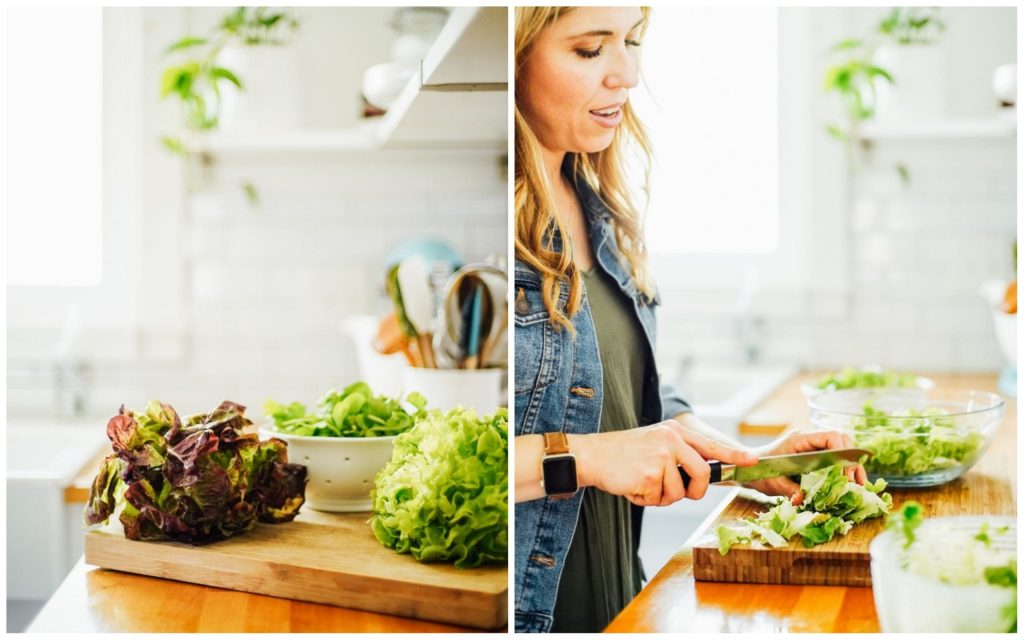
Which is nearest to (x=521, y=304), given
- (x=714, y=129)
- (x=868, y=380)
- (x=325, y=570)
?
(x=325, y=570)

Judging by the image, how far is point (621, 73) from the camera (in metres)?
1.21

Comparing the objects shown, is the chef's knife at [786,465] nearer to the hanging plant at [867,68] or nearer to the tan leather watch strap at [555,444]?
the tan leather watch strap at [555,444]

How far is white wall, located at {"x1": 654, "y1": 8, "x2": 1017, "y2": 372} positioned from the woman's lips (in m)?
1.68

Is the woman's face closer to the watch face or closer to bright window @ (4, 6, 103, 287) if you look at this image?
the watch face

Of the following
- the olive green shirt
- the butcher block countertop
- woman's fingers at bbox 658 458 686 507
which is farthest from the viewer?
the olive green shirt

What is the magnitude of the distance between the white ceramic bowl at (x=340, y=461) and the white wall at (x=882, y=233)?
1.69m

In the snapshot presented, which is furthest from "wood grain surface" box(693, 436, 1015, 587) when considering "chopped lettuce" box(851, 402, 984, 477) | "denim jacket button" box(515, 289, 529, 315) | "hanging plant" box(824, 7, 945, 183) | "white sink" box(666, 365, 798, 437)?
"hanging plant" box(824, 7, 945, 183)

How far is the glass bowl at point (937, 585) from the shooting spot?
3.00 ft

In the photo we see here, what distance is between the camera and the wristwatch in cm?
116

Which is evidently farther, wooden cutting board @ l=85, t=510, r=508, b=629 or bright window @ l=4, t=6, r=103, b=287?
bright window @ l=4, t=6, r=103, b=287

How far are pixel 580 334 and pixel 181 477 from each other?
50cm

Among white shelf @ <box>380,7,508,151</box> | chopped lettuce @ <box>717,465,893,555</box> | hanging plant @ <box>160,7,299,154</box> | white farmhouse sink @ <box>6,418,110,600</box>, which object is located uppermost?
hanging plant @ <box>160,7,299,154</box>

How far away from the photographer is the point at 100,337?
9.32 feet

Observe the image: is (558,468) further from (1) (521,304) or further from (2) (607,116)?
(2) (607,116)
